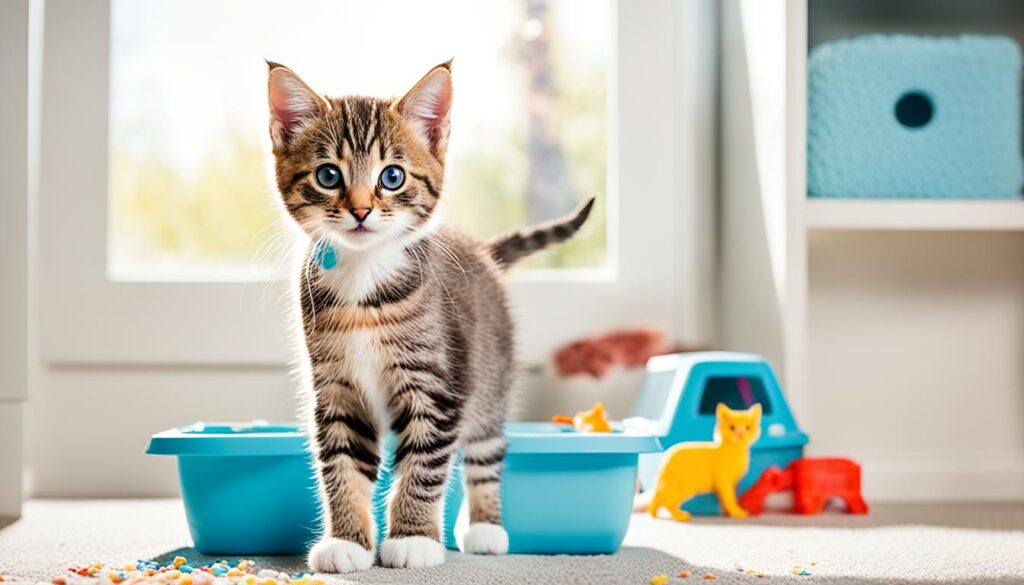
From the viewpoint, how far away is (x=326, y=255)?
1.27 metres

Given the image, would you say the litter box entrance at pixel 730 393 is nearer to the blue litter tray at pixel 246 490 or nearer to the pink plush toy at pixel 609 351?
A: the pink plush toy at pixel 609 351

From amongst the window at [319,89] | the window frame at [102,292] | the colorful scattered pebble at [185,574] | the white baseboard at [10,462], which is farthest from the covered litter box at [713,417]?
the white baseboard at [10,462]

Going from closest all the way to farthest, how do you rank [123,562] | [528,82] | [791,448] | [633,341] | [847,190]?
[123,562]
[791,448]
[847,190]
[633,341]
[528,82]

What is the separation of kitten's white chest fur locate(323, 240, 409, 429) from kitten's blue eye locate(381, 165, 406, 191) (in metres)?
0.07

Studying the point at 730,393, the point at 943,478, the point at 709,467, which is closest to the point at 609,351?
the point at 730,393

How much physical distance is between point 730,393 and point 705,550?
511mm

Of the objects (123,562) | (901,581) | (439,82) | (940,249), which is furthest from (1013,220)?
(123,562)

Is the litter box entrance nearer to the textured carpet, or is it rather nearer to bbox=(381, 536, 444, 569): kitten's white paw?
the textured carpet

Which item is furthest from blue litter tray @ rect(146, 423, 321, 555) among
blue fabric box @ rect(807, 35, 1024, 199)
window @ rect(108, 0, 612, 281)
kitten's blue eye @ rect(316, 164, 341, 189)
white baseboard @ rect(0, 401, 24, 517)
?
blue fabric box @ rect(807, 35, 1024, 199)

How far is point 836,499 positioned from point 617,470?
2.07 ft

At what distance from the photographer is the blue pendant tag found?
126cm

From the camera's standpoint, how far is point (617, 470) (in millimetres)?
1346

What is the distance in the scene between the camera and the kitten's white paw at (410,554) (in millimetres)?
1224

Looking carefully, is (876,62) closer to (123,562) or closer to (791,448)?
(791,448)
